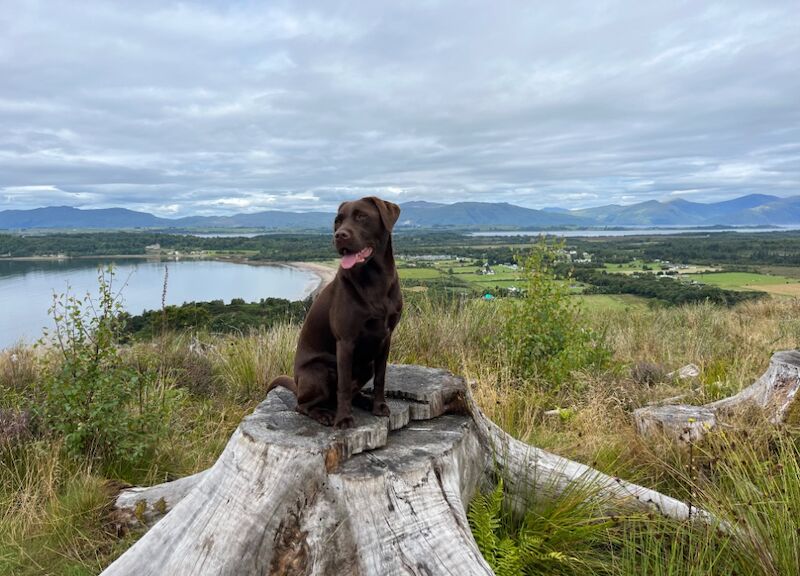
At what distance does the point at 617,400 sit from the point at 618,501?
273cm

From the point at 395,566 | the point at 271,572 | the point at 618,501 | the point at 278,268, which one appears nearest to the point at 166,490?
the point at 271,572

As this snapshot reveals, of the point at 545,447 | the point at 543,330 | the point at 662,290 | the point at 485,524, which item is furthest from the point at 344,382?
the point at 662,290

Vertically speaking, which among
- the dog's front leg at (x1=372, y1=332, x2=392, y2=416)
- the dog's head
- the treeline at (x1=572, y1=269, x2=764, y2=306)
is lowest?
the treeline at (x1=572, y1=269, x2=764, y2=306)

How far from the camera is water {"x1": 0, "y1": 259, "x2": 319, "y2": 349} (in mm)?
12016

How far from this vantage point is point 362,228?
7.98 feet

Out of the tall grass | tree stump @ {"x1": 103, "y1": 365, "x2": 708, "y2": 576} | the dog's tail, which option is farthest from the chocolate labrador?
the tall grass

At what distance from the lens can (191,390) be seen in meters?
6.66

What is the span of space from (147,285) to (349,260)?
24.3 meters

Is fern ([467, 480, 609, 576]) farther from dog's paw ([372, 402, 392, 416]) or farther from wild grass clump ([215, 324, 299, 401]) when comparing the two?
wild grass clump ([215, 324, 299, 401])

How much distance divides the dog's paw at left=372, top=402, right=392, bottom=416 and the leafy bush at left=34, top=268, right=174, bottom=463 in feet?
8.13

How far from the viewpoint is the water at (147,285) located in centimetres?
1202

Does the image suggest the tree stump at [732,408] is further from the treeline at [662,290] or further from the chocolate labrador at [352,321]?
the treeline at [662,290]

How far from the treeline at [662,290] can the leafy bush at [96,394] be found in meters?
13.8

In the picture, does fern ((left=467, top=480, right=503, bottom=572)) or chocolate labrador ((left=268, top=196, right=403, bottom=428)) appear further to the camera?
fern ((left=467, top=480, right=503, bottom=572))
